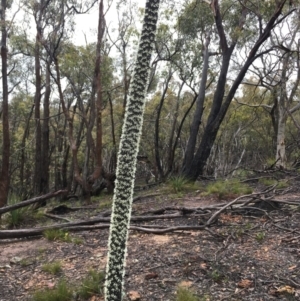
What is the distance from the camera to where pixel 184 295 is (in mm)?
4035

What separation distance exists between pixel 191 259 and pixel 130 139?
3.30 metres

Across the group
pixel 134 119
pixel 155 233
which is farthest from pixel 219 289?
pixel 134 119

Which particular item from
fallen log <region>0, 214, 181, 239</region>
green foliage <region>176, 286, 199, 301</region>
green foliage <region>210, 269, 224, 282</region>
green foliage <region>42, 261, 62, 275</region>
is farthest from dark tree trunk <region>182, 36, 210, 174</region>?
green foliage <region>176, 286, 199, 301</region>

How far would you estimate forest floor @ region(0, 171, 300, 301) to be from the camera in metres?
4.39

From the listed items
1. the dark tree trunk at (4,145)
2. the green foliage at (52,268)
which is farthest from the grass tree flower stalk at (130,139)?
the dark tree trunk at (4,145)

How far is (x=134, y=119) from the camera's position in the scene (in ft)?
7.52

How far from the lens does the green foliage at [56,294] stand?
4223 mm

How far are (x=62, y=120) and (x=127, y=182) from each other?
2683cm

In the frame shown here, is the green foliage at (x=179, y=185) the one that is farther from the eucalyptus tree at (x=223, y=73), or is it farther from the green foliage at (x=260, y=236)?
the green foliage at (x=260, y=236)

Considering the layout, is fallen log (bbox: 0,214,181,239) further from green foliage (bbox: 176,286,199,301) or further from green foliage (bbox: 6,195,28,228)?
green foliage (bbox: 176,286,199,301)

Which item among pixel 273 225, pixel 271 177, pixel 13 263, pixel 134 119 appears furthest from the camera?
pixel 271 177

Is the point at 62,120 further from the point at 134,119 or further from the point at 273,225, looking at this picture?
the point at 134,119

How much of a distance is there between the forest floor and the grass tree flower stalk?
2.22 metres

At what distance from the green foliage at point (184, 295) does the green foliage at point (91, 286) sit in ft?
2.91
